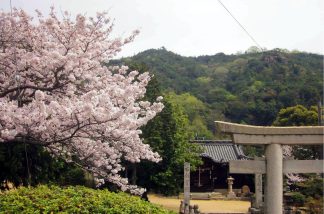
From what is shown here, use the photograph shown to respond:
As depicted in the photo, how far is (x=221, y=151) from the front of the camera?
32.0 metres

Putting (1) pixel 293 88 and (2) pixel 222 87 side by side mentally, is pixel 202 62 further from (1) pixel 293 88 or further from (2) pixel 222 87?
(1) pixel 293 88

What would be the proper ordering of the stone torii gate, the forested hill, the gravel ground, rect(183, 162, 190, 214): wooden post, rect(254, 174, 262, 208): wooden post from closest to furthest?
the stone torii gate, rect(183, 162, 190, 214): wooden post, rect(254, 174, 262, 208): wooden post, the gravel ground, the forested hill

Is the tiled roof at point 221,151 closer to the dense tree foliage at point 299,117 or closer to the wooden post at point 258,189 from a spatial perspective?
the dense tree foliage at point 299,117

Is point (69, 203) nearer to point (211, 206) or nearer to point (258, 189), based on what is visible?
point (258, 189)

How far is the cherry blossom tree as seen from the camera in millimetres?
7105

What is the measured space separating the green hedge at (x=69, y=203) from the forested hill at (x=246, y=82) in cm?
3713

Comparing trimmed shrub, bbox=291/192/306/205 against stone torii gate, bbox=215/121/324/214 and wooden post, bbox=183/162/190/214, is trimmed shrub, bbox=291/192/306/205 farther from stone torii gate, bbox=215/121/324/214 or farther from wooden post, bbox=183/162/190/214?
stone torii gate, bbox=215/121/324/214

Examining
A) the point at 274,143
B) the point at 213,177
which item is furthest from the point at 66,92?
the point at 213,177

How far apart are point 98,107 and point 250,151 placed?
2938 cm

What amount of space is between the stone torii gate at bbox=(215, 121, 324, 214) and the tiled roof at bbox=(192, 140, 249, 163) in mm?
23170

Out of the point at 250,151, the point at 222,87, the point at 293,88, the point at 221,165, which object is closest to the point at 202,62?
the point at 222,87

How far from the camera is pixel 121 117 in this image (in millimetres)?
7633

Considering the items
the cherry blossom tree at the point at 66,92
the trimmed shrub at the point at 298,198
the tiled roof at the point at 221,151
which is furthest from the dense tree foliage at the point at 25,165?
the tiled roof at the point at 221,151

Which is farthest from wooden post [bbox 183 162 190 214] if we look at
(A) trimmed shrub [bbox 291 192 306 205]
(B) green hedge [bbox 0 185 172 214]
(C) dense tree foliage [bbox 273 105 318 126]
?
(C) dense tree foliage [bbox 273 105 318 126]
